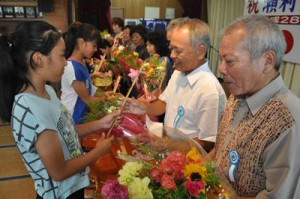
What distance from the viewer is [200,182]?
0.78 metres

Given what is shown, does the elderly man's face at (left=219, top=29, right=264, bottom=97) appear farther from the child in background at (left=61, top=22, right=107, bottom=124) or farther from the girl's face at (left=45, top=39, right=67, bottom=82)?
the child in background at (left=61, top=22, right=107, bottom=124)

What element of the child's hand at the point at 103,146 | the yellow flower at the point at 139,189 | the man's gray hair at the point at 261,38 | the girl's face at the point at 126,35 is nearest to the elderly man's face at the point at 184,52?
the man's gray hair at the point at 261,38

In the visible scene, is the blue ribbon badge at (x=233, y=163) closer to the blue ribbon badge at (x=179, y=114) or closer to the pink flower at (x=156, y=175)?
the pink flower at (x=156, y=175)

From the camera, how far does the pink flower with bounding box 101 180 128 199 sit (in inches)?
30.3

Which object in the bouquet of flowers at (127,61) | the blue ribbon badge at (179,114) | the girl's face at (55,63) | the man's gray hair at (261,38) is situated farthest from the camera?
the bouquet of flowers at (127,61)

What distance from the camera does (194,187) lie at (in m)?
0.76

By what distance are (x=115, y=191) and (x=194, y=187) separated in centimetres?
25

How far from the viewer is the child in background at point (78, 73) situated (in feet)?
7.18

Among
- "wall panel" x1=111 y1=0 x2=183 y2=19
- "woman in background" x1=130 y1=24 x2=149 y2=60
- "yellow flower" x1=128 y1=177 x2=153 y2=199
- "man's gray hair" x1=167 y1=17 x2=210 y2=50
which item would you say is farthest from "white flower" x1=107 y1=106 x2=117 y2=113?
"wall panel" x1=111 y1=0 x2=183 y2=19

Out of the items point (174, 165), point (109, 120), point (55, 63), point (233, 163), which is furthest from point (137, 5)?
point (174, 165)

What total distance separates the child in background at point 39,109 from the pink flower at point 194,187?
1.91 feet

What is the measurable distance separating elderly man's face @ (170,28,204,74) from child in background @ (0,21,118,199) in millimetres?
714

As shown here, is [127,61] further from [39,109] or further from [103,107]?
[39,109]

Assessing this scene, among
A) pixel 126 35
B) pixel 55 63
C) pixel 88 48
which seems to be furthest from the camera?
pixel 126 35
